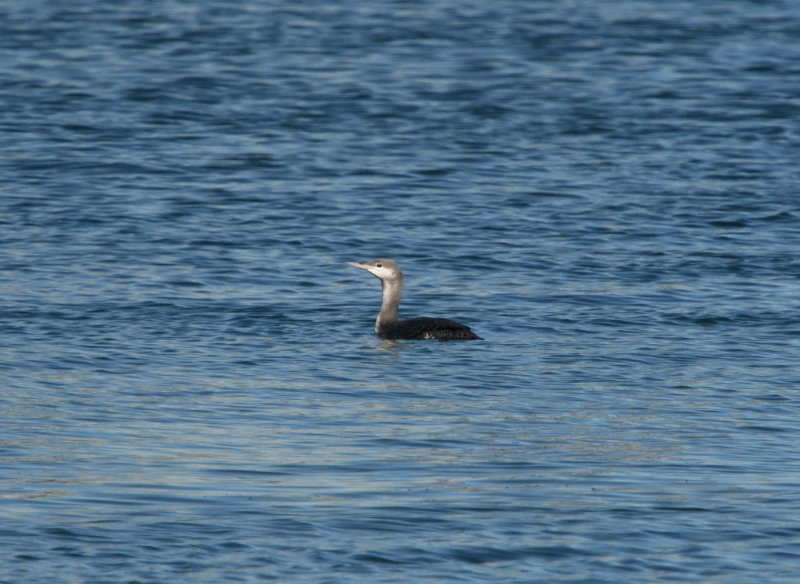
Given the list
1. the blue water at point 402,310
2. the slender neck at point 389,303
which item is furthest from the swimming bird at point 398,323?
the blue water at point 402,310

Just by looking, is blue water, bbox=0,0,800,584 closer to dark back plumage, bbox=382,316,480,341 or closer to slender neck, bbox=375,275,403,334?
dark back plumage, bbox=382,316,480,341

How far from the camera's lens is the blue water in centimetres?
984

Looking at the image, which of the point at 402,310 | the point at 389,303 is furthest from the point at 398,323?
the point at 402,310

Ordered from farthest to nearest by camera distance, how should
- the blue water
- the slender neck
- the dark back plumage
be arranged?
the slender neck, the dark back plumage, the blue water

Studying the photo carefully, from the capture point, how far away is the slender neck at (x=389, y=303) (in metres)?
17.0

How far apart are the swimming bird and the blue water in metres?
0.20

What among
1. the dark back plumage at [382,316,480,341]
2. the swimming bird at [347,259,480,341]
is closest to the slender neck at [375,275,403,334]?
the swimming bird at [347,259,480,341]

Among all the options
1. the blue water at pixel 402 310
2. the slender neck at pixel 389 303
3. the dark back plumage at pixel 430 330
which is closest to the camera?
the blue water at pixel 402 310

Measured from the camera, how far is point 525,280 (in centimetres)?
1903

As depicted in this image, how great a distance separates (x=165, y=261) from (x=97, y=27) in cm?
2303

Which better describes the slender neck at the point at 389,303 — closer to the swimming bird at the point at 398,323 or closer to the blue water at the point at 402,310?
the swimming bird at the point at 398,323

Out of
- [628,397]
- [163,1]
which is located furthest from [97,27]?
[628,397]

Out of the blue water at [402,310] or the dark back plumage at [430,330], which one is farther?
the dark back plumage at [430,330]

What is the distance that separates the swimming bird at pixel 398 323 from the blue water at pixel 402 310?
0.20 m
